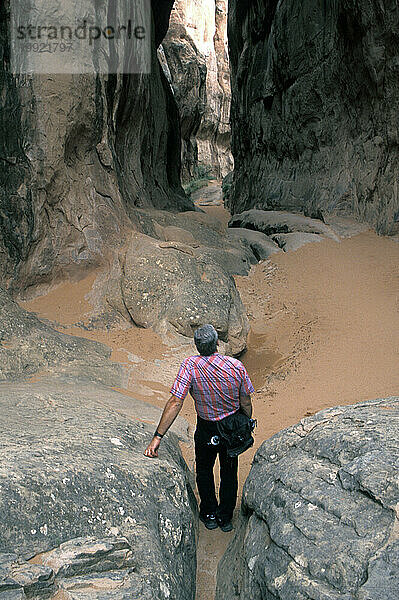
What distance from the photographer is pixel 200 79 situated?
32312 mm

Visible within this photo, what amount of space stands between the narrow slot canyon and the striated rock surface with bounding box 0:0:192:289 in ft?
0.10

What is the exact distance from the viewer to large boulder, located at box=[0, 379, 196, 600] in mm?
2367

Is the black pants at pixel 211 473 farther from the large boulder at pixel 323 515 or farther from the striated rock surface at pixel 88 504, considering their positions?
the large boulder at pixel 323 515

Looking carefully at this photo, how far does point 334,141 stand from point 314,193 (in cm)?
130

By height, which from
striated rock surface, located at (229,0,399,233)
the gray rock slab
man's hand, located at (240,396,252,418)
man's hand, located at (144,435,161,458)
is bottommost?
the gray rock slab

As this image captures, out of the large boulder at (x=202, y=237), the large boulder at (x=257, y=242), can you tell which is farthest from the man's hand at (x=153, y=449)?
the large boulder at (x=257, y=242)

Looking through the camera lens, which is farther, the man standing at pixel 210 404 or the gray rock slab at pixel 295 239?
the gray rock slab at pixel 295 239

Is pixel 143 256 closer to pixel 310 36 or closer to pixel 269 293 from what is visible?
pixel 269 293

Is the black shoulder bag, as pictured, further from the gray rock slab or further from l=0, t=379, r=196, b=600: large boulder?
the gray rock slab

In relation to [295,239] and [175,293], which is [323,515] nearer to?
[175,293]

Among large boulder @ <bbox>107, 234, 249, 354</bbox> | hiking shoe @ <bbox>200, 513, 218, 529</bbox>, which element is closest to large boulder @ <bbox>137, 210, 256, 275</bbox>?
large boulder @ <bbox>107, 234, 249, 354</bbox>

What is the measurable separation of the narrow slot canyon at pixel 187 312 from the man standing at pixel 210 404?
0.40ft

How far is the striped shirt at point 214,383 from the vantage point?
3475 mm

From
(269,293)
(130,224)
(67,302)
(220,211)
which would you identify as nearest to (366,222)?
(269,293)
